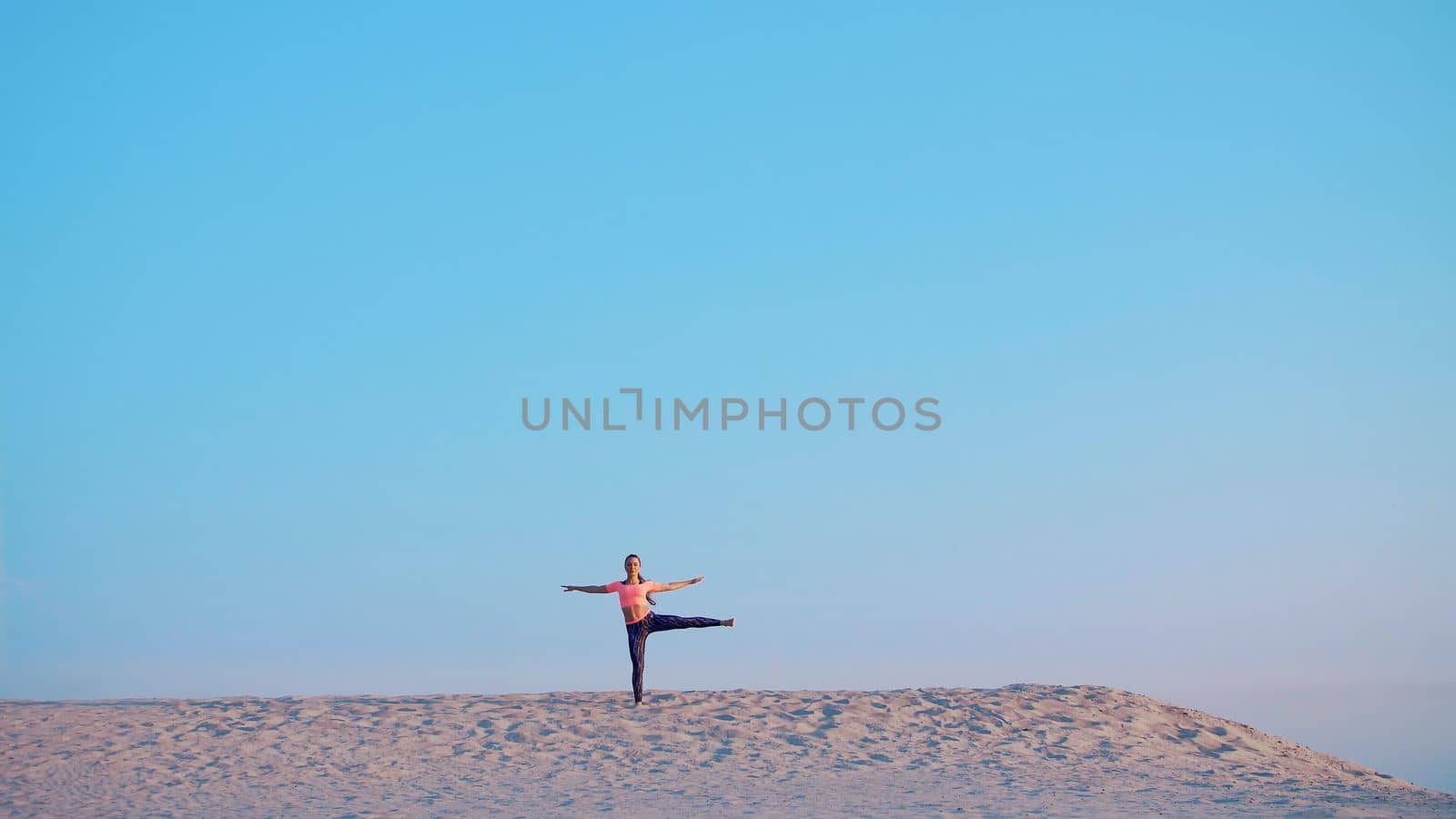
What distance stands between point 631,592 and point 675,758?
7.38 feet

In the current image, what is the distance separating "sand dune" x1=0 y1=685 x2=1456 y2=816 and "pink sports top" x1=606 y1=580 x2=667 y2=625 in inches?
72.0

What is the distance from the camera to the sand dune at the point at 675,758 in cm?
1420

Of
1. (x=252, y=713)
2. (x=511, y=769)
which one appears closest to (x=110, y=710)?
(x=252, y=713)

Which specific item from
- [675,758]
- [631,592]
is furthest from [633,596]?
[675,758]

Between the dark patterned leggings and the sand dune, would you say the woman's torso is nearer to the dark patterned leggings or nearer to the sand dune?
the dark patterned leggings

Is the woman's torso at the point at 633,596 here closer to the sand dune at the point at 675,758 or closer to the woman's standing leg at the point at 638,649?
the woman's standing leg at the point at 638,649

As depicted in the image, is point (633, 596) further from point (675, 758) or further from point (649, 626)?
point (675, 758)

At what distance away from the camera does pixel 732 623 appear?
1655 cm

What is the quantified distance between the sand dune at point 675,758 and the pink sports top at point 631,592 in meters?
1.83

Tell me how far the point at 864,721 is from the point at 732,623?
262 cm

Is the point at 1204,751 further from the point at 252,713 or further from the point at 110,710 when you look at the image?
the point at 110,710

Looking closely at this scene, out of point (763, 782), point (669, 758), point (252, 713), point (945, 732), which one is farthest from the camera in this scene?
point (252, 713)

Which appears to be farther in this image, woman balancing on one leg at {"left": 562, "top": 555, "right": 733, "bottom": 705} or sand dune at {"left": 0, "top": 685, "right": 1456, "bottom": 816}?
woman balancing on one leg at {"left": 562, "top": 555, "right": 733, "bottom": 705}

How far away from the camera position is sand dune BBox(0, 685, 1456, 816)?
14.2 meters
